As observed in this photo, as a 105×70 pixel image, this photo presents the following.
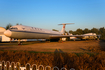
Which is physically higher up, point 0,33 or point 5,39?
point 0,33

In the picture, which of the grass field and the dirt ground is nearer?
the grass field

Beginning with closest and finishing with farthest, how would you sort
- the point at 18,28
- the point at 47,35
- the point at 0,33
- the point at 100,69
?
the point at 100,69 → the point at 18,28 → the point at 47,35 → the point at 0,33

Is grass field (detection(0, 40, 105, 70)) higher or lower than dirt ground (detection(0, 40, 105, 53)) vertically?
higher

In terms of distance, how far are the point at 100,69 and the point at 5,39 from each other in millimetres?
38845

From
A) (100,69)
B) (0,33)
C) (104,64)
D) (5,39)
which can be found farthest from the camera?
(0,33)

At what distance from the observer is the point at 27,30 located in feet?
63.7

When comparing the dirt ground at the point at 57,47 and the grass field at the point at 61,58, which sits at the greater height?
the grass field at the point at 61,58

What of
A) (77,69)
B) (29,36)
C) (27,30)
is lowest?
(77,69)

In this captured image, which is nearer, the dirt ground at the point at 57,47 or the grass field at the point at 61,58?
the grass field at the point at 61,58

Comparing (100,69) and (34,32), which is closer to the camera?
(100,69)

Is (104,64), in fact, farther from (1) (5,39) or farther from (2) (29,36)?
(1) (5,39)

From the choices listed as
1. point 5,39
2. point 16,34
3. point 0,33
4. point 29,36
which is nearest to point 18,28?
point 16,34

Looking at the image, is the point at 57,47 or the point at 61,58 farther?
the point at 57,47

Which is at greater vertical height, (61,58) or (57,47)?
(61,58)
